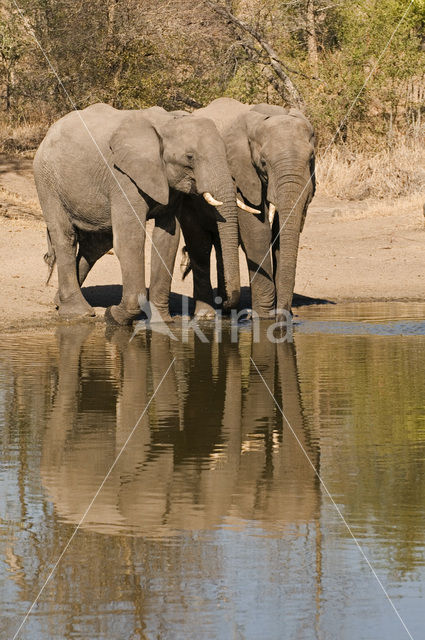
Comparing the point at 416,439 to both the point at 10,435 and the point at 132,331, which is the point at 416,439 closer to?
the point at 10,435

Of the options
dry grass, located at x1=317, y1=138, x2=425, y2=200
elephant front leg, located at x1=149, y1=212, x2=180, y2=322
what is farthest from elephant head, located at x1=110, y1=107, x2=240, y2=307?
dry grass, located at x1=317, y1=138, x2=425, y2=200

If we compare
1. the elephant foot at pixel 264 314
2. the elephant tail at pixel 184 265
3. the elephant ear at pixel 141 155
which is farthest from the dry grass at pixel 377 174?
the elephant ear at pixel 141 155

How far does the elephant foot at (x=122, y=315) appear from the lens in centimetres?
1348

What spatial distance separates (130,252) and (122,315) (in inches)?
26.0

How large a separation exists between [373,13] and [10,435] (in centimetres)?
2393

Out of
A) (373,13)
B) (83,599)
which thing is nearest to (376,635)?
(83,599)

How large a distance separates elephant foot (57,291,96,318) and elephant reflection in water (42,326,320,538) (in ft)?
7.70

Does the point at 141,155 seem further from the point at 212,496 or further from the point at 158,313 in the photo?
the point at 212,496

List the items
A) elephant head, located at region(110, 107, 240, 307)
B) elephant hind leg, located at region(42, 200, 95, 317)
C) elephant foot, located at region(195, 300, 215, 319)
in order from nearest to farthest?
1. elephant head, located at region(110, 107, 240, 307)
2. elephant foot, located at region(195, 300, 215, 319)
3. elephant hind leg, located at region(42, 200, 95, 317)

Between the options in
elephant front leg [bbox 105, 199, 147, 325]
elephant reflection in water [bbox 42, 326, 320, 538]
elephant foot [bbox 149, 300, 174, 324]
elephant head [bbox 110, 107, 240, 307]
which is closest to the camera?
A: elephant reflection in water [bbox 42, 326, 320, 538]

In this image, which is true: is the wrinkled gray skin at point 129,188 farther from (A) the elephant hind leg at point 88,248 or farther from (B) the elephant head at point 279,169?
(B) the elephant head at point 279,169

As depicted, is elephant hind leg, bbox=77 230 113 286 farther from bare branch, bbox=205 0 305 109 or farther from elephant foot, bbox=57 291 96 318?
bare branch, bbox=205 0 305 109

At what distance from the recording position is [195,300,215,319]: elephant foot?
1433 centimetres

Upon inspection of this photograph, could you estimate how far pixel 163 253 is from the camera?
13.5 metres
